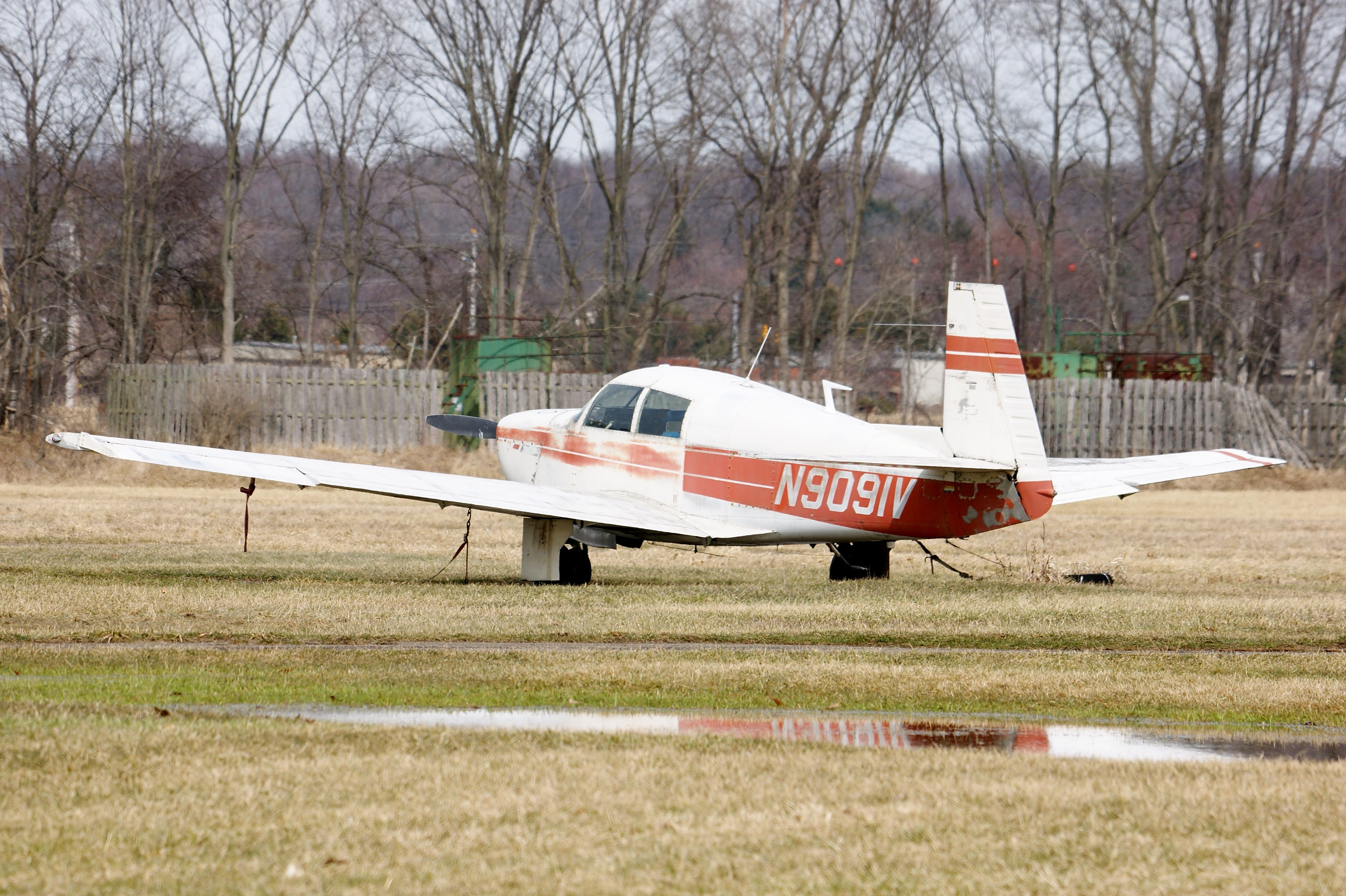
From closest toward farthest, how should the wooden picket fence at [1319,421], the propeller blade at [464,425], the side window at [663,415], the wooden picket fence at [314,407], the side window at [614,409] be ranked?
1. the side window at [663,415]
2. the side window at [614,409]
3. the propeller blade at [464,425]
4. the wooden picket fence at [314,407]
5. the wooden picket fence at [1319,421]

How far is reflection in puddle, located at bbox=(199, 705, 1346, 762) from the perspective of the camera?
7309 mm

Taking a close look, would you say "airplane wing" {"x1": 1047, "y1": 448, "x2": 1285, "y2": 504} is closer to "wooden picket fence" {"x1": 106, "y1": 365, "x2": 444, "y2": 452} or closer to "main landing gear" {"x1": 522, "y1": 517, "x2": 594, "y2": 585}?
"main landing gear" {"x1": 522, "y1": 517, "x2": 594, "y2": 585}

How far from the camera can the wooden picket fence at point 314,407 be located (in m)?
37.2

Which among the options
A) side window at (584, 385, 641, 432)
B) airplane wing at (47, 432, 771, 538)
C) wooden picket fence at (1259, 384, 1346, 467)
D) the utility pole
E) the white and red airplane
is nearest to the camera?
airplane wing at (47, 432, 771, 538)

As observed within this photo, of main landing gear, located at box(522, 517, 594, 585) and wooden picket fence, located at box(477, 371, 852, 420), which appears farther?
wooden picket fence, located at box(477, 371, 852, 420)

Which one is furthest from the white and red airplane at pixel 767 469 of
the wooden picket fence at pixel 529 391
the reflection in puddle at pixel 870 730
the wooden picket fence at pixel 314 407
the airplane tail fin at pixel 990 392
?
the wooden picket fence at pixel 314 407

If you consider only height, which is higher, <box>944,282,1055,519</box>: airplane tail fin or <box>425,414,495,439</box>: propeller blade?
<box>944,282,1055,519</box>: airplane tail fin

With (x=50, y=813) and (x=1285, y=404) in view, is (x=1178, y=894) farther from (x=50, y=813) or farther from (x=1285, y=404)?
(x=1285, y=404)

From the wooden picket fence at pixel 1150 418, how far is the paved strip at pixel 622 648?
27835mm

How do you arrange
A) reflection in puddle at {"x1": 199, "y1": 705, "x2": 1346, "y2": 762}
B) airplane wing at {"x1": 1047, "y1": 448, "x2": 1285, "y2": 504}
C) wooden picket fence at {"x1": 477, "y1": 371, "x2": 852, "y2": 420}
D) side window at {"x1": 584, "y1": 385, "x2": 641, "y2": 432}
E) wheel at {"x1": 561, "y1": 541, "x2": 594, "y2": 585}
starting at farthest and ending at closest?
wooden picket fence at {"x1": 477, "y1": 371, "x2": 852, "y2": 420} → side window at {"x1": 584, "y1": 385, "x2": 641, "y2": 432} → wheel at {"x1": 561, "y1": 541, "x2": 594, "y2": 585} → airplane wing at {"x1": 1047, "y1": 448, "x2": 1285, "y2": 504} → reflection in puddle at {"x1": 199, "y1": 705, "x2": 1346, "y2": 762}

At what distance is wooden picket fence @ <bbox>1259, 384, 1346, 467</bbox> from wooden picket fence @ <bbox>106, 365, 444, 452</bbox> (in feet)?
74.5

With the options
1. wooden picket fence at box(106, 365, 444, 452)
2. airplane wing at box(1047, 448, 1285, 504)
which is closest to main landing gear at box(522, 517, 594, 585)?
airplane wing at box(1047, 448, 1285, 504)

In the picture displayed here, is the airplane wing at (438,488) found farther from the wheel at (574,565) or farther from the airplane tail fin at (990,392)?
the airplane tail fin at (990,392)

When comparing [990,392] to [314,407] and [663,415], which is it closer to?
[663,415]
